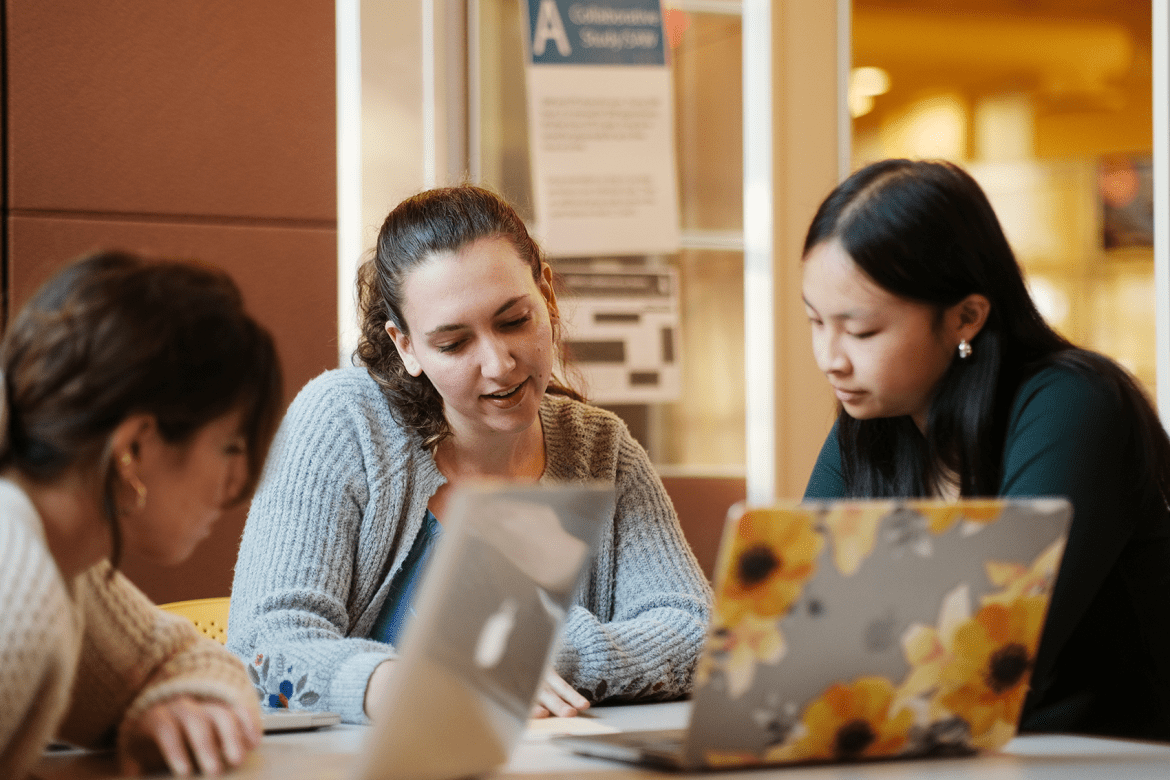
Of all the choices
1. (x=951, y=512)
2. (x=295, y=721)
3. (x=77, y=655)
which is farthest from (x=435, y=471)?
(x=951, y=512)

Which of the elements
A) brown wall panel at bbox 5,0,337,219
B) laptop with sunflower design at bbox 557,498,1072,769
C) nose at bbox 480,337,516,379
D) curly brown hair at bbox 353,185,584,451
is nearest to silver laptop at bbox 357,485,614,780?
laptop with sunflower design at bbox 557,498,1072,769

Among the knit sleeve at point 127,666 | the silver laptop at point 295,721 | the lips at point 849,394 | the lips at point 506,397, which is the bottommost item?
the silver laptop at point 295,721

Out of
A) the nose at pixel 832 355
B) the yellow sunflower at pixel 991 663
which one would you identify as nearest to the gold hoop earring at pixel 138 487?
the yellow sunflower at pixel 991 663

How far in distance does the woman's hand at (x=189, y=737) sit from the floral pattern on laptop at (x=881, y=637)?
14.7 inches

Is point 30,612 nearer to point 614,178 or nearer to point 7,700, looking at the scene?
A: point 7,700

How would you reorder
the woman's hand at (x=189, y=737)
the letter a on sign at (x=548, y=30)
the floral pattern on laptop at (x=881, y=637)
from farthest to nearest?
the letter a on sign at (x=548, y=30)
the woman's hand at (x=189, y=737)
the floral pattern on laptop at (x=881, y=637)

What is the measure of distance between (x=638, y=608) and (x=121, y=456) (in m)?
0.86

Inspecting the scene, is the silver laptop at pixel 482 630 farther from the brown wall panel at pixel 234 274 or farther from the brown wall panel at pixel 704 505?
the brown wall panel at pixel 704 505

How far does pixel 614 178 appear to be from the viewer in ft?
9.93

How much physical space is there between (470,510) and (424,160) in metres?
2.17

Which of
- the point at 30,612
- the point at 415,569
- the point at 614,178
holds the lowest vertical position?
the point at 415,569

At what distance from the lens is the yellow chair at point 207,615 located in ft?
5.78

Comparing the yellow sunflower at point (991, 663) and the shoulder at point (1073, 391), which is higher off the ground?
the shoulder at point (1073, 391)

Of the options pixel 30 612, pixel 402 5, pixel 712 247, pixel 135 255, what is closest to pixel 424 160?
pixel 402 5
